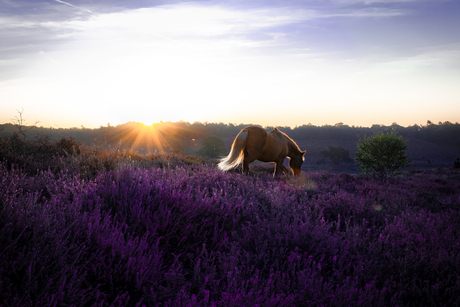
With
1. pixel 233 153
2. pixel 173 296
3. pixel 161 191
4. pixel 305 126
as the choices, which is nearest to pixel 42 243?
pixel 173 296

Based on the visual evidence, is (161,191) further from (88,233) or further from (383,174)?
(383,174)

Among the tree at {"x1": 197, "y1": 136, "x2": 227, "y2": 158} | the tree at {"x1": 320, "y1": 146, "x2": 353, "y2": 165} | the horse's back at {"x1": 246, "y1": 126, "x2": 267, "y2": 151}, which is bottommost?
the tree at {"x1": 320, "y1": 146, "x2": 353, "y2": 165}

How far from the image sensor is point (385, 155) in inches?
640

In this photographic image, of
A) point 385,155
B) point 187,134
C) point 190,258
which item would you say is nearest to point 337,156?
point 187,134

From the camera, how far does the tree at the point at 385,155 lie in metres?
16.0

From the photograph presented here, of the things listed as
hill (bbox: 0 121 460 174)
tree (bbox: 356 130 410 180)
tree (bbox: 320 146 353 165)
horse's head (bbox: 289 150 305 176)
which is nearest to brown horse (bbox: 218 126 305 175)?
horse's head (bbox: 289 150 305 176)

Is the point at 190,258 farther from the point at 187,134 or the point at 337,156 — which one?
the point at 187,134

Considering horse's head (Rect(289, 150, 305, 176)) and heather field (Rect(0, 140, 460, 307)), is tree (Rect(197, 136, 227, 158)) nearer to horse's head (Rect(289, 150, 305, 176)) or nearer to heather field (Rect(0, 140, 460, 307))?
horse's head (Rect(289, 150, 305, 176))

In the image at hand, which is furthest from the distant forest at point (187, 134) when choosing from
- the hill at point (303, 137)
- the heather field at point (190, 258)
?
the heather field at point (190, 258)

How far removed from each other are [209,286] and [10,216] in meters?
1.63

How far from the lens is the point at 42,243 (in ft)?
6.08

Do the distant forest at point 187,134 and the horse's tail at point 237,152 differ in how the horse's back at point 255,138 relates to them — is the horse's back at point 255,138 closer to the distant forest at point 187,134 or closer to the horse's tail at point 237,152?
the horse's tail at point 237,152

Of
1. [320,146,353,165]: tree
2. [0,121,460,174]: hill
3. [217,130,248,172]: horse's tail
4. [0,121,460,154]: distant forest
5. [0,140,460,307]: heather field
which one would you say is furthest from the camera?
[0,121,460,154]: distant forest

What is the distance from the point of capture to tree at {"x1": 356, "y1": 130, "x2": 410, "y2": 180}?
1599 centimetres
